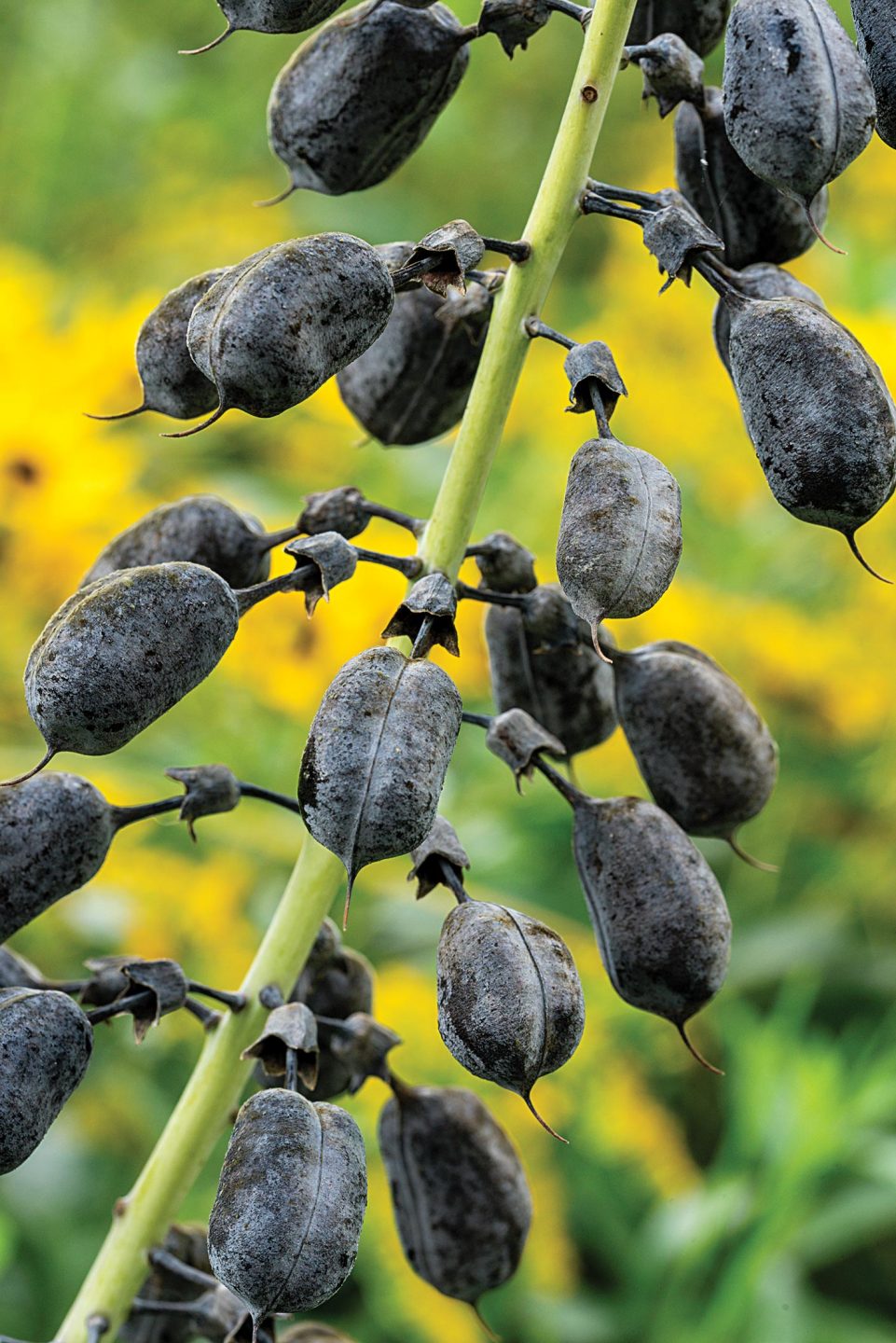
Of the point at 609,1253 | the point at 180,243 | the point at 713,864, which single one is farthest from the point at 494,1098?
the point at 180,243

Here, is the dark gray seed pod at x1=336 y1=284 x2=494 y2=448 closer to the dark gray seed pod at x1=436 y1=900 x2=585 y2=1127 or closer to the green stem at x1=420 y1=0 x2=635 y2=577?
the green stem at x1=420 y1=0 x2=635 y2=577

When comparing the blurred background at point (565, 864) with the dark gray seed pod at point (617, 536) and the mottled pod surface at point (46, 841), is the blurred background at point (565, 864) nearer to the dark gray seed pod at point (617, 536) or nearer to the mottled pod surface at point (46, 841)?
the mottled pod surface at point (46, 841)

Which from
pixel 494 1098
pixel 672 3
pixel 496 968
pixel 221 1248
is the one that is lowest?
pixel 494 1098

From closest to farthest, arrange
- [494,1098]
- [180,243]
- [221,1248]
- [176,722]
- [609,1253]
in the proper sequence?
[221,1248] → [494,1098] → [609,1253] → [176,722] → [180,243]

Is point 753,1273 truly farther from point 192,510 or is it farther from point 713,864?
point 192,510

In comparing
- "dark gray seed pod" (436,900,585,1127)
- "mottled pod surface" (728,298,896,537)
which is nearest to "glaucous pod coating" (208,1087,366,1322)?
"dark gray seed pod" (436,900,585,1127)

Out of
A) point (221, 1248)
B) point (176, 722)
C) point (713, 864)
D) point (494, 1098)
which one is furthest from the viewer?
point (713, 864)

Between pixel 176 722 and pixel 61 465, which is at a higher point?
pixel 61 465
